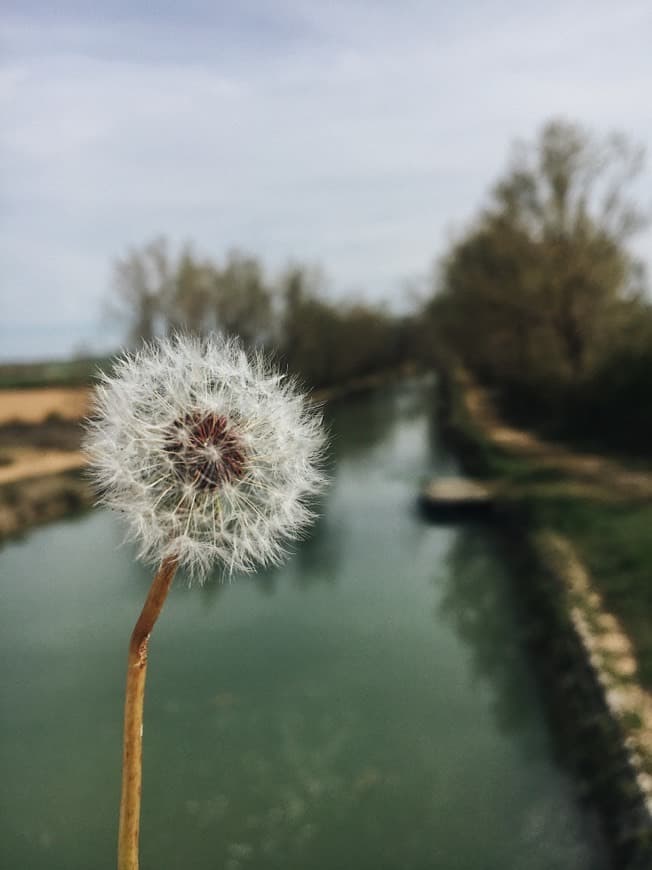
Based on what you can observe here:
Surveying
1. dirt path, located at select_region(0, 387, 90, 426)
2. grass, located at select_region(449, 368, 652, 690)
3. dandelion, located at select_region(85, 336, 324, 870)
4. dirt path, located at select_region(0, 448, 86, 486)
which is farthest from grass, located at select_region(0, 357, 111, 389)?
dandelion, located at select_region(85, 336, 324, 870)

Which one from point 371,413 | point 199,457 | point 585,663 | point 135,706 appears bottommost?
point 371,413

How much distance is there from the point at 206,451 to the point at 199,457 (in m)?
0.04

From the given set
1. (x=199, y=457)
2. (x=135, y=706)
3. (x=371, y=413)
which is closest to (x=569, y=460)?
(x=199, y=457)

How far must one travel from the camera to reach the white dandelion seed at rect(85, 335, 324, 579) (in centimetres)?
228

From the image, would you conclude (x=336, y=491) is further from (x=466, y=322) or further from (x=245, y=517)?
(x=245, y=517)

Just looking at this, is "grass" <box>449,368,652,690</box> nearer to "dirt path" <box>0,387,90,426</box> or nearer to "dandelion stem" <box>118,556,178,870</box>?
"dandelion stem" <box>118,556,178,870</box>

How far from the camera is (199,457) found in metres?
2.28

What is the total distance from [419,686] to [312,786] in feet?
10.3

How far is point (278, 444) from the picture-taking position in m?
2.67

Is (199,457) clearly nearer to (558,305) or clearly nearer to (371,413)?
(558,305)

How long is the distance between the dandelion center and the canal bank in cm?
683

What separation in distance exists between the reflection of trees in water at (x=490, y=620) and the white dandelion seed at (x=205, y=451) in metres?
9.24

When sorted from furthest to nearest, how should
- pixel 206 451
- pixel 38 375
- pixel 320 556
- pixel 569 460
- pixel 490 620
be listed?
1. pixel 38 375
2. pixel 569 460
3. pixel 320 556
4. pixel 490 620
5. pixel 206 451

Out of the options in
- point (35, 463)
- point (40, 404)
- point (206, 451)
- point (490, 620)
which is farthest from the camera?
point (40, 404)
